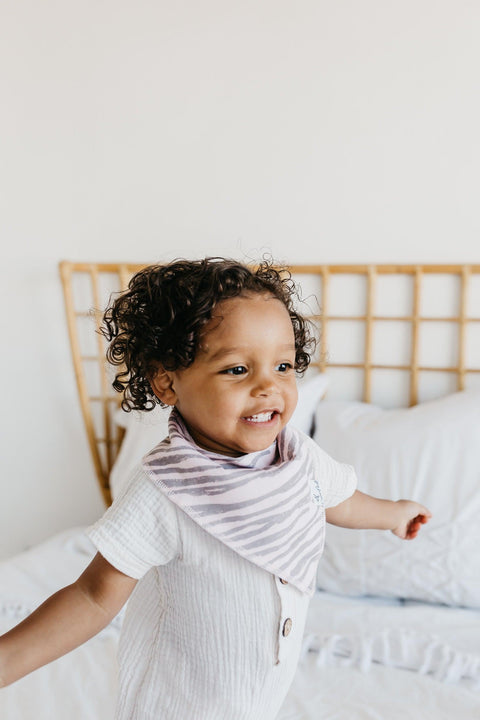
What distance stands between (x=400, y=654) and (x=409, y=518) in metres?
0.43

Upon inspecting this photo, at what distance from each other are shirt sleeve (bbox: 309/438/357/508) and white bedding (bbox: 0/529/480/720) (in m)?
0.46

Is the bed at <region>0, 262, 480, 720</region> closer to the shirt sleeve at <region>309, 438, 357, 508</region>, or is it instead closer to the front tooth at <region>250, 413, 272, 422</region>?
the shirt sleeve at <region>309, 438, 357, 508</region>

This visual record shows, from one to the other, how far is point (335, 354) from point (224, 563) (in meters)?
1.18

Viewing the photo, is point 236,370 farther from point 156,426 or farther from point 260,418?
point 156,426

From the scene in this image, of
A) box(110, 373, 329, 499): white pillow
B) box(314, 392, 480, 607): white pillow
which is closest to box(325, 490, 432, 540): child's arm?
box(314, 392, 480, 607): white pillow

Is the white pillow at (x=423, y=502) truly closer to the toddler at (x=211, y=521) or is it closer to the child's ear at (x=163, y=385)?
the toddler at (x=211, y=521)

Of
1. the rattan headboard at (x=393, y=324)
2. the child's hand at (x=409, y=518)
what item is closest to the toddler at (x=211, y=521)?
the child's hand at (x=409, y=518)

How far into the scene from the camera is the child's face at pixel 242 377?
823 millimetres

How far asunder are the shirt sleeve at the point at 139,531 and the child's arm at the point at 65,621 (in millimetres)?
20

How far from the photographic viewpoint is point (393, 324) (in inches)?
74.0

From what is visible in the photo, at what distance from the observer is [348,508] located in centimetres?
107

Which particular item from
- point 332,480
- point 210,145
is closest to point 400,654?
point 332,480

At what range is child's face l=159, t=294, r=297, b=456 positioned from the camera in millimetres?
823

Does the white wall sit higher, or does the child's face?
the white wall
